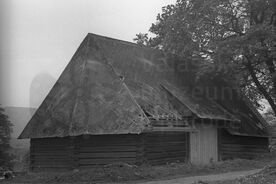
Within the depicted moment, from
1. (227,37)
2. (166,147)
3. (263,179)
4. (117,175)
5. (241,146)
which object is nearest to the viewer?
(263,179)

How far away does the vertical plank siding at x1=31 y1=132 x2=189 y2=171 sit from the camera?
23.1 meters

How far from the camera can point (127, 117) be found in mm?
22766

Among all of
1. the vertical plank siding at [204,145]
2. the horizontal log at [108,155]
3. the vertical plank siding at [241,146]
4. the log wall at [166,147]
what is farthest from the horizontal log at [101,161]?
the vertical plank siding at [241,146]

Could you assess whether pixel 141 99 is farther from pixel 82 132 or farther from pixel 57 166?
pixel 57 166

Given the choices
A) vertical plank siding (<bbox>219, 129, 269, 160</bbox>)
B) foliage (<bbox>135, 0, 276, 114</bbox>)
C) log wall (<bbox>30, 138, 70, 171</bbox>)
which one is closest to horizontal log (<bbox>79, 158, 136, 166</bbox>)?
log wall (<bbox>30, 138, 70, 171</bbox>)

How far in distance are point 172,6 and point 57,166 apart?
45.4 feet

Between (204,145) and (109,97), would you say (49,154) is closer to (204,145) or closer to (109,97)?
(109,97)

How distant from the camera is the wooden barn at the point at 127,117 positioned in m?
23.2

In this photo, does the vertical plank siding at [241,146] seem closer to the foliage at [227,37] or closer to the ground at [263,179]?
the foliage at [227,37]

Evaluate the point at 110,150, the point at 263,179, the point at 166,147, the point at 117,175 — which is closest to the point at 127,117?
the point at 110,150

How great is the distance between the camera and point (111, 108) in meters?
23.6

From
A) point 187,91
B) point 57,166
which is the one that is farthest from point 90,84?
point 187,91

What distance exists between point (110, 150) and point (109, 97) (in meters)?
2.61

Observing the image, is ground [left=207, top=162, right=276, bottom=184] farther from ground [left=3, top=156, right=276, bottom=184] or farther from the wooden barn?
the wooden barn
